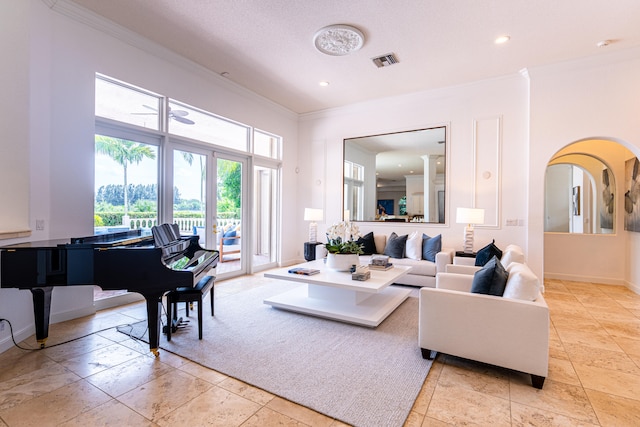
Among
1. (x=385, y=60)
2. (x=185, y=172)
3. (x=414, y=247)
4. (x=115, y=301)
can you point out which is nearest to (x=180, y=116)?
(x=185, y=172)

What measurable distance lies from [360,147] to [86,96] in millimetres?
4484

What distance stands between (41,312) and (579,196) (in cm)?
793

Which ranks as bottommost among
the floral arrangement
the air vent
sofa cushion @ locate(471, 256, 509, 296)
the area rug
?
the area rug

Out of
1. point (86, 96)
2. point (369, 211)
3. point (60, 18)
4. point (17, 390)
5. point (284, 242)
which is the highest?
point (60, 18)

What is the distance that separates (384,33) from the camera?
363 centimetres

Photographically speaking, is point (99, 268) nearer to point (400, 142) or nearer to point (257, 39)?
point (257, 39)

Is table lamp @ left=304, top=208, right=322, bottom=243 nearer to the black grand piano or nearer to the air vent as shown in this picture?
the air vent

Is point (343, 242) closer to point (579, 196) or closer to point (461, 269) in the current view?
point (461, 269)

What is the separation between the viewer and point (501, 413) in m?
1.83

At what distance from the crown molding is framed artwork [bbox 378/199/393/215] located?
319cm

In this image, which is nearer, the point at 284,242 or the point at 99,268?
the point at 99,268

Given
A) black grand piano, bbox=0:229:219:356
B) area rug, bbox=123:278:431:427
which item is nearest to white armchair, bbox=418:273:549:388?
area rug, bbox=123:278:431:427

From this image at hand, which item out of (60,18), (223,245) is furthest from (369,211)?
(60,18)

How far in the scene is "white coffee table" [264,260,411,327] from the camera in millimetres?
3172
